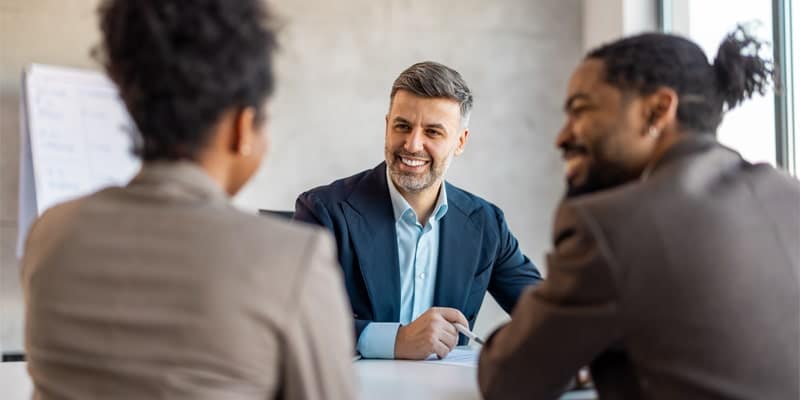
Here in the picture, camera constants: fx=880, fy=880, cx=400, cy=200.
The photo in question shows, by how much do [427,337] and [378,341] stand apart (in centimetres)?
14

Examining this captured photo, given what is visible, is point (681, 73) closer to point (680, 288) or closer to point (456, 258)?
point (680, 288)

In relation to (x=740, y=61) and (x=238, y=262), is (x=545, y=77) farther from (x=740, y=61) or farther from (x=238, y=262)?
(x=238, y=262)

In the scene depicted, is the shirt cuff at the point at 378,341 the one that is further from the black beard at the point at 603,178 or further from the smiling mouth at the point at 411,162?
the black beard at the point at 603,178

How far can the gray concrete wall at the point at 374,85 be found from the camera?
12.8 feet

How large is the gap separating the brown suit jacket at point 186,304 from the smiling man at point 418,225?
4.48 ft

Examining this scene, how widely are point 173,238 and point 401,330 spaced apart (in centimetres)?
124

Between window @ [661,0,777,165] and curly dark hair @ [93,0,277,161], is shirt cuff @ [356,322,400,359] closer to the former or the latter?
curly dark hair @ [93,0,277,161]

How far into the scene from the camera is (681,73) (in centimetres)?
143

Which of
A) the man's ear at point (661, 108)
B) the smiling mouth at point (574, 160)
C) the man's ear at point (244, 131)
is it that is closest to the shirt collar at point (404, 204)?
the smiling mouth at point (574, 160)

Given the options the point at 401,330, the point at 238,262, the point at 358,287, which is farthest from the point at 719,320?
the point at 358,287

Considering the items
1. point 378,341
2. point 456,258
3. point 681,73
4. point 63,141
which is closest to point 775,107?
point 456,258

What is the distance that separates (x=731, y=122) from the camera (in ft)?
12.3

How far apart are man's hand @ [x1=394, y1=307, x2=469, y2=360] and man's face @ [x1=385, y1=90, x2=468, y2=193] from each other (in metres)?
0.62

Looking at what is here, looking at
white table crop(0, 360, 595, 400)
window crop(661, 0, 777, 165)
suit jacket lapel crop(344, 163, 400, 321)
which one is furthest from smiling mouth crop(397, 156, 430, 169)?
window crop(661, 0, 777, 165)
